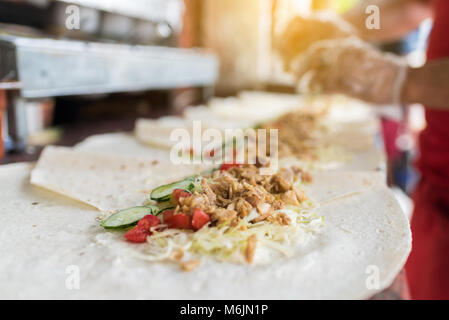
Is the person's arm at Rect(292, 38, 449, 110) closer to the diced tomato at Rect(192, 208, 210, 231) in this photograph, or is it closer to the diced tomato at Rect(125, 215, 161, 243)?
the diced tomato at Rect(192, 208, 210, 231)

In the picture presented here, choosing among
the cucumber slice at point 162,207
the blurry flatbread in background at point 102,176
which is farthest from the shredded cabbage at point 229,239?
the blurry flatbread in background at point 102,176

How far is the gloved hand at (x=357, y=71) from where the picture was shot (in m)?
2.81

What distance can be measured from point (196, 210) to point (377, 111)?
564cm

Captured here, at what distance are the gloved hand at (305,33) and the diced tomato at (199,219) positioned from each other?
9.38 ft

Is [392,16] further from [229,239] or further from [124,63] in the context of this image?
[229,239]

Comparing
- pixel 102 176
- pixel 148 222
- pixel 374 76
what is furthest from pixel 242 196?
pixel 374 76

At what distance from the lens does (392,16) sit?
159 inches

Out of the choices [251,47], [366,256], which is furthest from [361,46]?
[251,47]

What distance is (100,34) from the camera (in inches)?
153

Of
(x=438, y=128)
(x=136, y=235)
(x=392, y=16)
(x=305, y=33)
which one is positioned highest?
(x=392, y=16)

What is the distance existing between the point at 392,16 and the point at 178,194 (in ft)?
11.5
